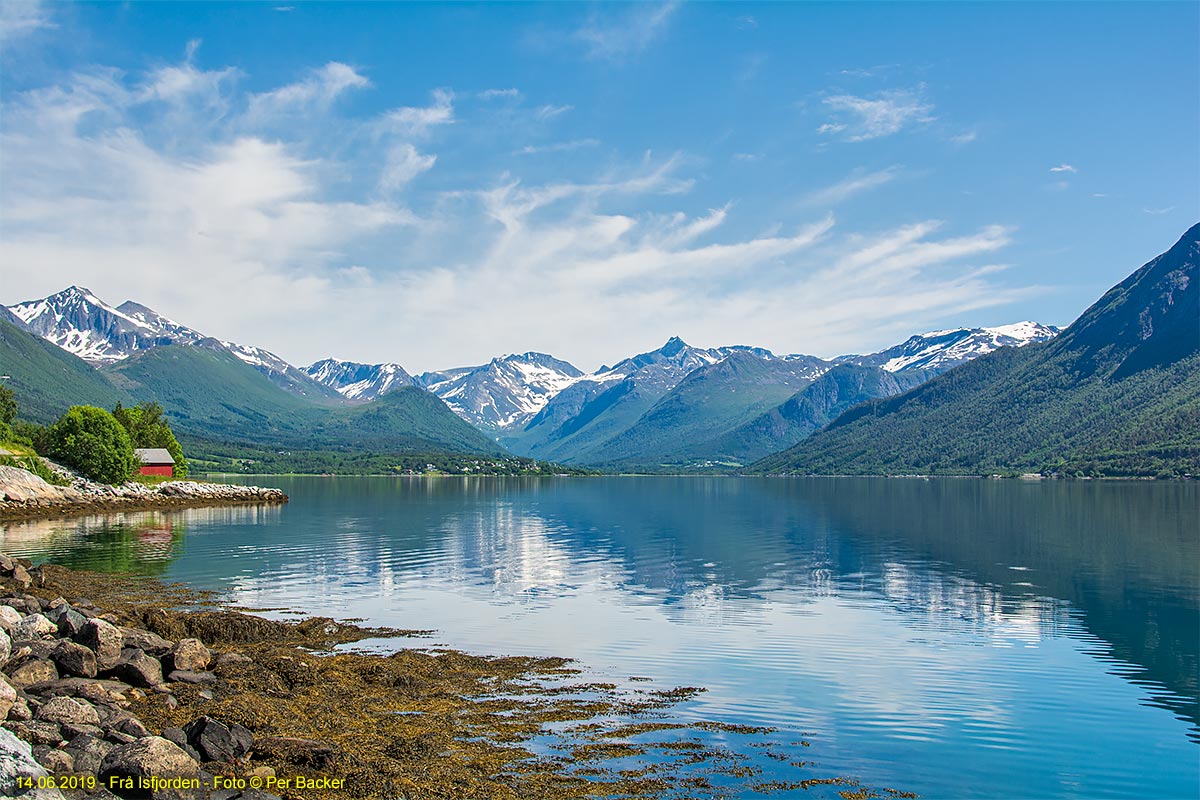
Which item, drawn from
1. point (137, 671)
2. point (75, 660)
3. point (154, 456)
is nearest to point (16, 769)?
point (137, 671)

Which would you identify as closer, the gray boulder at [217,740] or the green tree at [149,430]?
the gray boulder at [217,740]

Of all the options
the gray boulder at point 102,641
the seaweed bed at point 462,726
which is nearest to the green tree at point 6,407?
the seaweed bed at point 462,726

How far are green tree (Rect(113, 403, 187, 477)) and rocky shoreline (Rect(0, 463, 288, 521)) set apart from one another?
17.7m

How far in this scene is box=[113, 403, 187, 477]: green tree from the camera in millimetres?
166125

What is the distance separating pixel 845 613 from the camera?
47.6 m

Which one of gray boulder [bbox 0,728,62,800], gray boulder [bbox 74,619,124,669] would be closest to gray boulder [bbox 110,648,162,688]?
gray boulder [bbox 74,619,124,669]

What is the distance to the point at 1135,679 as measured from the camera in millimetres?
33625

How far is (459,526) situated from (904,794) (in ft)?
309

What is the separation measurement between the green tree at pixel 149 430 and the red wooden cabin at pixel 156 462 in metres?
3.33

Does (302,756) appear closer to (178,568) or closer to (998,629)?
(998,629)

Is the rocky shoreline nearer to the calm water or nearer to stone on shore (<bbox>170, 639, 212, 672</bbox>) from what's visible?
the calm water

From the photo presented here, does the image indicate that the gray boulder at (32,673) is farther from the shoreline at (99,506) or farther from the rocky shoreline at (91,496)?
the rocky shoreline at (91,496)

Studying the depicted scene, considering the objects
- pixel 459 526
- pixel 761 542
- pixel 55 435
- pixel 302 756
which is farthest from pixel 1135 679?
pixel 55 435

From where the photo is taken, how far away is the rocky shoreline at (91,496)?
109 metres
